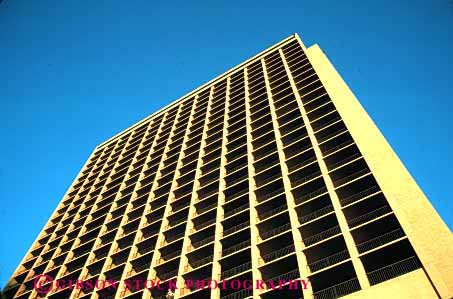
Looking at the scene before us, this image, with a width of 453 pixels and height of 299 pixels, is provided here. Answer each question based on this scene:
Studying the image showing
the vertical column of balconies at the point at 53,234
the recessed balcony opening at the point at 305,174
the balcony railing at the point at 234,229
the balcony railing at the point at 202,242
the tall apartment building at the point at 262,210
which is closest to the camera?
the tall apartment building at the point at 262,210

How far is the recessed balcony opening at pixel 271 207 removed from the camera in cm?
3089

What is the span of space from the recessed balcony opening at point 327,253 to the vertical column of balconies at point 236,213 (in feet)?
12.6

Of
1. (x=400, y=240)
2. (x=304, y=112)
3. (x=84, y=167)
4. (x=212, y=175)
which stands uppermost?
(x=84, y=167)

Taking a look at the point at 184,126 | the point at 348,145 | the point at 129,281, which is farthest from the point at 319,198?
the point at 184,126

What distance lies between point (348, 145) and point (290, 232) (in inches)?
344

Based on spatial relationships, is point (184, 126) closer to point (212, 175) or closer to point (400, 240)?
point (212, 175)

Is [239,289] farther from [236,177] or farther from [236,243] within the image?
[236,177]

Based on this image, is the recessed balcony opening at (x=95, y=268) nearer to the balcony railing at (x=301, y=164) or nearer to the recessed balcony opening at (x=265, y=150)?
the recessed balcony opening at (x=265, y=150)

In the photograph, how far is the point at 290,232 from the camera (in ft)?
87.0

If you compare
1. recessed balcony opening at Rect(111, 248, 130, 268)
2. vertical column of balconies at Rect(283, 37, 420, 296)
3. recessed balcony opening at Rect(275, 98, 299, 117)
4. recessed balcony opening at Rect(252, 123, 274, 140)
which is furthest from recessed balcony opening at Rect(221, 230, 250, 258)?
recessed balcony opening at Rect(275, 98, 299, 117)

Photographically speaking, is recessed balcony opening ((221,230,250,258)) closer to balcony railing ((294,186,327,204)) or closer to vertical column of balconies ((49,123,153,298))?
balcony railing ((294,186,327,204))

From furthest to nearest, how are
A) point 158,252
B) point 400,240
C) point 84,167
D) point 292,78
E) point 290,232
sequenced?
point 84,167 → point 292,78 → point 158,252 → point 290,232 → point 400,240

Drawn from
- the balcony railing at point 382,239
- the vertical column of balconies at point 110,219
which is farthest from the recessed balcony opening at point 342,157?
the vertical column of balconies at point 110,219

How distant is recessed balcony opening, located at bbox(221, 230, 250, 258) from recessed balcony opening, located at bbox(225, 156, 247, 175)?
9.65 m
